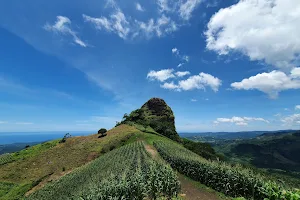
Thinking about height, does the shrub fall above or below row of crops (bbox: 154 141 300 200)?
above

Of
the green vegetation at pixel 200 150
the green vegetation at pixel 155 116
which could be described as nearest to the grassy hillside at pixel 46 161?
the green vegetation at pixel 200 150

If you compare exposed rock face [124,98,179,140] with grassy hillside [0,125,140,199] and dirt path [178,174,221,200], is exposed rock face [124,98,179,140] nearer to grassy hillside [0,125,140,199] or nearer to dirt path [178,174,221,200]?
grassy hillside [0,125,140,199]

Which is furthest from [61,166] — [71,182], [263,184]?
[263,184]

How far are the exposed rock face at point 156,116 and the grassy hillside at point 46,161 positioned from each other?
34.2 m

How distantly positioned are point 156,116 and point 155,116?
2.25ft

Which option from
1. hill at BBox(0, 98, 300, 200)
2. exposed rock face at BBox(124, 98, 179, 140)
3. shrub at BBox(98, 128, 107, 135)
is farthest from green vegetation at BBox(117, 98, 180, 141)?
shrub at BBox(98, 128, 107, 135)

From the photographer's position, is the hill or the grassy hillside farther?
the grassy hillside

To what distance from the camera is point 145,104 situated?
488 feet

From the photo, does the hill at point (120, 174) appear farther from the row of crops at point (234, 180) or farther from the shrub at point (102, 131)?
the shrub at point (102, 131)

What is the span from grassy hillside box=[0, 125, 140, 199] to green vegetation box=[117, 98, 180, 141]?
1322 inches

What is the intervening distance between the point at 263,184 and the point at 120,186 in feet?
44.8

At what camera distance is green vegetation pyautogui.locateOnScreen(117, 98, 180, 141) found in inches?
4417

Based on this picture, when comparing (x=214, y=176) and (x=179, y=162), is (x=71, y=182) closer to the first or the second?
(x=179, y=162)

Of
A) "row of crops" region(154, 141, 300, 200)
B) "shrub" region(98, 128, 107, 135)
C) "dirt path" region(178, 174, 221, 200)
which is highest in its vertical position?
"shrub" region(98, 128, 107, 135)
